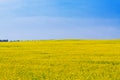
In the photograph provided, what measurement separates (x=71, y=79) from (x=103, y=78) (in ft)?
4.23

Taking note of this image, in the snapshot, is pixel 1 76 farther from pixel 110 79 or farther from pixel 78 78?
pixel 110 79

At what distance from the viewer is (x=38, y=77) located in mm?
14016

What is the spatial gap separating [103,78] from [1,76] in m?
4.04

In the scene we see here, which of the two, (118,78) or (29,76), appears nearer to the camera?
(118,78)

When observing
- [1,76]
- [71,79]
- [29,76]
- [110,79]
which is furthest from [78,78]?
[1,76]

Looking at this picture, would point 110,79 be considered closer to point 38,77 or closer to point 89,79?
point 89,79

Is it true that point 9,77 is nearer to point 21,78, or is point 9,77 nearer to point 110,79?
point 21,78

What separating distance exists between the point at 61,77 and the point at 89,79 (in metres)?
1.15

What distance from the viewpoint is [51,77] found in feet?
45.2

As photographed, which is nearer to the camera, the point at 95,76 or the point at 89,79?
the point at 89,79

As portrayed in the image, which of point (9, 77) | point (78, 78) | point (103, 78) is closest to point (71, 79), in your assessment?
point (78, 78)

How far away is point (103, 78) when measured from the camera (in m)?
13.4

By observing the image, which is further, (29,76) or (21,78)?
(29,76)

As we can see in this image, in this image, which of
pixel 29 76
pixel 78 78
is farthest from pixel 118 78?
pixel 29 76
